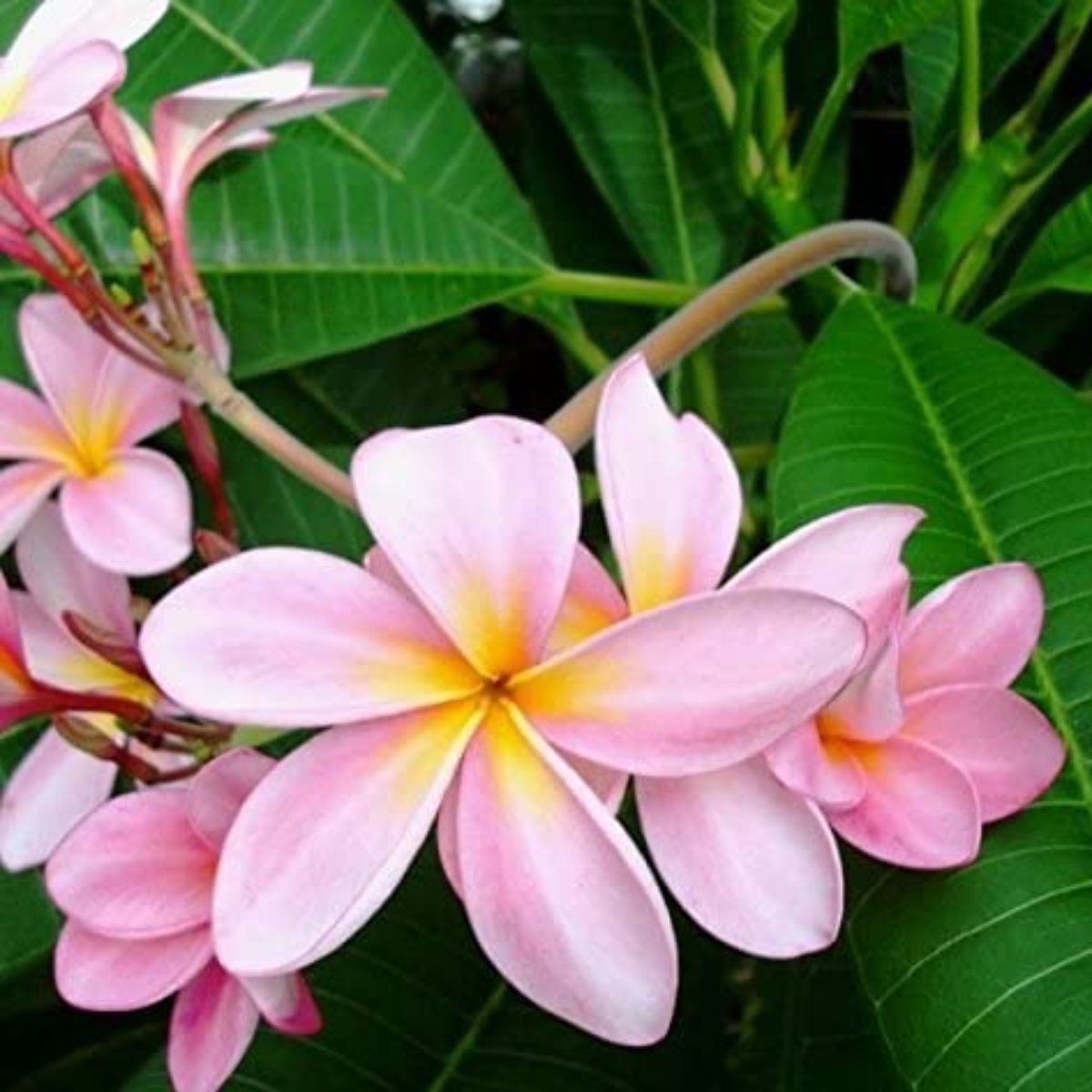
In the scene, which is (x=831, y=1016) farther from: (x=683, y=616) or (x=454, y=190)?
(x=454, y=190)

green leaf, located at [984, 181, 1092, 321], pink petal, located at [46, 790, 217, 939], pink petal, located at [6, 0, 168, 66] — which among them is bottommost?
green leaf, located at [984, 181, 1092, 321]

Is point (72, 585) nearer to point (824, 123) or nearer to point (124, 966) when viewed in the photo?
point (124, 966)

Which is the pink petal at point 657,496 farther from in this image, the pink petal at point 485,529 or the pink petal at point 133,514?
the pink petal at point 133,514

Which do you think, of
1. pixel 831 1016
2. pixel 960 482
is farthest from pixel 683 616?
pixel 831 1016

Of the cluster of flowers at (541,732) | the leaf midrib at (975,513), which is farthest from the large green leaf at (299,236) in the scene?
the cluster of flowers at (541,732)

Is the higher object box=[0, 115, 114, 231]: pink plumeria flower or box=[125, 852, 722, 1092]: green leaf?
box=[0, 115, 114, 231]: pink plumeria flower

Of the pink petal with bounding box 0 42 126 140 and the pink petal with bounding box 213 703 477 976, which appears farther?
the pink petal with bounding box 0 42 126 140

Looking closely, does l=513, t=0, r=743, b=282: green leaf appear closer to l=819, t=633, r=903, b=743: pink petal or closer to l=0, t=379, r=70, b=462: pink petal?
l=0, t=379, r=70, b=462: pink petal

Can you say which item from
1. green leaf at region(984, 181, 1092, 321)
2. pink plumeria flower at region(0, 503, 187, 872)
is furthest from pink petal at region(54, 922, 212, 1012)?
green leaf at region(984, 181, 1092, 321)

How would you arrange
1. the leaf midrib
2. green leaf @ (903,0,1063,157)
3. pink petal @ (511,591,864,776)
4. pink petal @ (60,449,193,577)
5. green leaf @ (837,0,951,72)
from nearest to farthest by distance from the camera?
pink petal @ (511,591,864,776), the leaf midrib, pink petal @ (60,449,193,577), green leaf @ (837,0,951,72), green leaf @ (903,0,1063,157)
